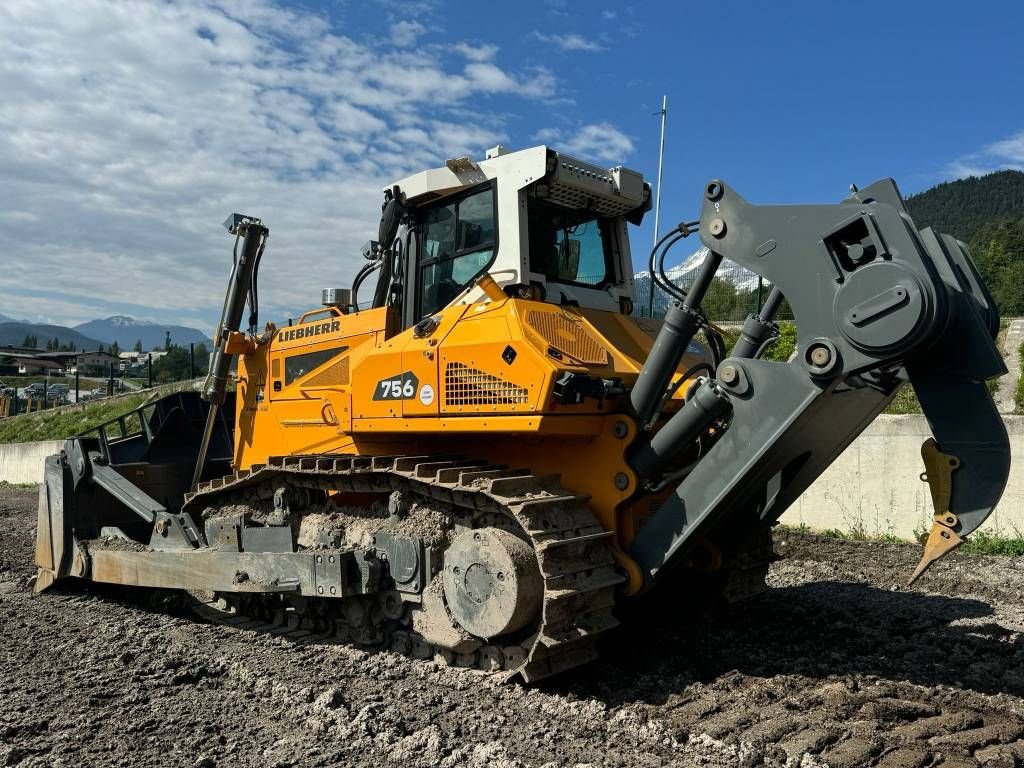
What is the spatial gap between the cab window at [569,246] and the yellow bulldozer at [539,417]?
0.06ft

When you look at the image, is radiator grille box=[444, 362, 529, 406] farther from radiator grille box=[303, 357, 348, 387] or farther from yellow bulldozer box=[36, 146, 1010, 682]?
radiator grille box=[303, 357, 348, 387]

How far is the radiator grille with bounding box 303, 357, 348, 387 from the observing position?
6.01 metres

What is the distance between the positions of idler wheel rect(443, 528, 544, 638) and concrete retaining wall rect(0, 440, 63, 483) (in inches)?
715

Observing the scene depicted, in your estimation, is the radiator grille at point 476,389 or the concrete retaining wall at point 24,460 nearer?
the radiator grille at point 476,389

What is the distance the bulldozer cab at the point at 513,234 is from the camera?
5.47m

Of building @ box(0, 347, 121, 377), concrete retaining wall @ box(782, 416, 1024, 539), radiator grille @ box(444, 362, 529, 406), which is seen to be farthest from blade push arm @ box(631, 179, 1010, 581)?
building @ box(0, 347, 121, 377)

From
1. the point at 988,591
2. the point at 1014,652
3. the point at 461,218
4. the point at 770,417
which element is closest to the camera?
the point at 770,417

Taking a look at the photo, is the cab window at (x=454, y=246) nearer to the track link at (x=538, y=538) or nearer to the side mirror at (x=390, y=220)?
the side mirror at (x=390, y=220)

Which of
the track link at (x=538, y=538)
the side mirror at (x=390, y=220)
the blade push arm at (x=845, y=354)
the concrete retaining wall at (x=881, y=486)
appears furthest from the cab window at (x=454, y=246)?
the concrete retaining wall at (x=881, y=486)

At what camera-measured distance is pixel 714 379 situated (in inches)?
175

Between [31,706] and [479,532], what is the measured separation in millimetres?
2746

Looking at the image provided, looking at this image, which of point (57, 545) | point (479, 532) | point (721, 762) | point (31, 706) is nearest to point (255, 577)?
point (31, 706)

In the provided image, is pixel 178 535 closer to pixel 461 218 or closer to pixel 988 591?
pixel 461 218

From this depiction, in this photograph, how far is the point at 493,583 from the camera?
4.64 m
